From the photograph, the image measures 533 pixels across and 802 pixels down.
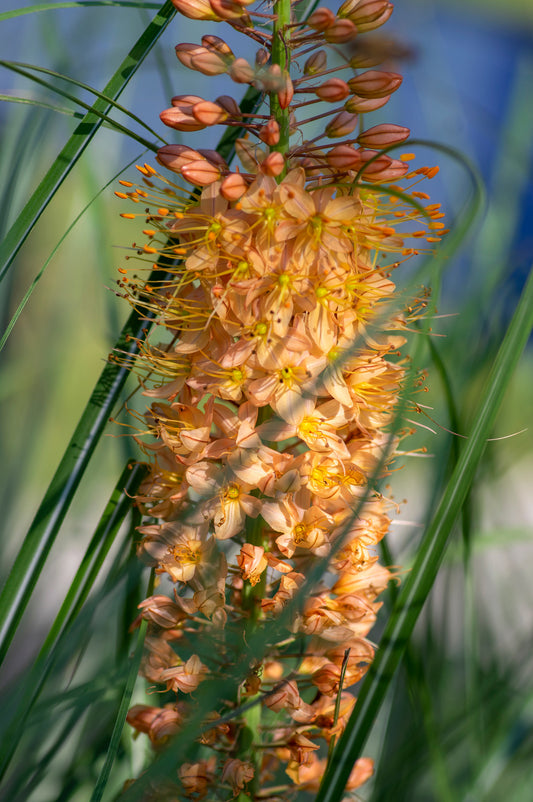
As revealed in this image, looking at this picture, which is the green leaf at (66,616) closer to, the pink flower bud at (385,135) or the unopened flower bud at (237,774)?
the unopened flower bud at (237,774)

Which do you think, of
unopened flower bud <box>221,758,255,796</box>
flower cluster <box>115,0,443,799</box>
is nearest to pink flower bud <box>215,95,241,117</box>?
flower cluster <box>115,0,443,799</box>

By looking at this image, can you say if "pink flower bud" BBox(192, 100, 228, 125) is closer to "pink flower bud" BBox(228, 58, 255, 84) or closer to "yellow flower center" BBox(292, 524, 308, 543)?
"pink flower bud" BBox(228, 58, 255, 84)

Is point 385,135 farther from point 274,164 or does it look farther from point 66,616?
point 66,616

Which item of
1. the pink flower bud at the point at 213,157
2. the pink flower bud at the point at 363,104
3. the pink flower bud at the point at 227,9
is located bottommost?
the pink flower bud at the point at 213,157

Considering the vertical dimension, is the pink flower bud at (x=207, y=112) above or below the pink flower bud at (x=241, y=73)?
below

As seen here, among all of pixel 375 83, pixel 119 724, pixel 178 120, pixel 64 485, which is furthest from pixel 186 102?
pixel 119 724

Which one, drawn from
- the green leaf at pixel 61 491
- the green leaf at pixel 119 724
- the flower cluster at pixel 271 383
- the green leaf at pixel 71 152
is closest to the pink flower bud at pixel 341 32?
the flower cluster at pixel 271 383

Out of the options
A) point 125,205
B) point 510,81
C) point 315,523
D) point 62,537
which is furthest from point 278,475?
point 125,205

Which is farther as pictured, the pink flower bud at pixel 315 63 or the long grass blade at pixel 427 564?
the pink flower bud at pixel 315 63
